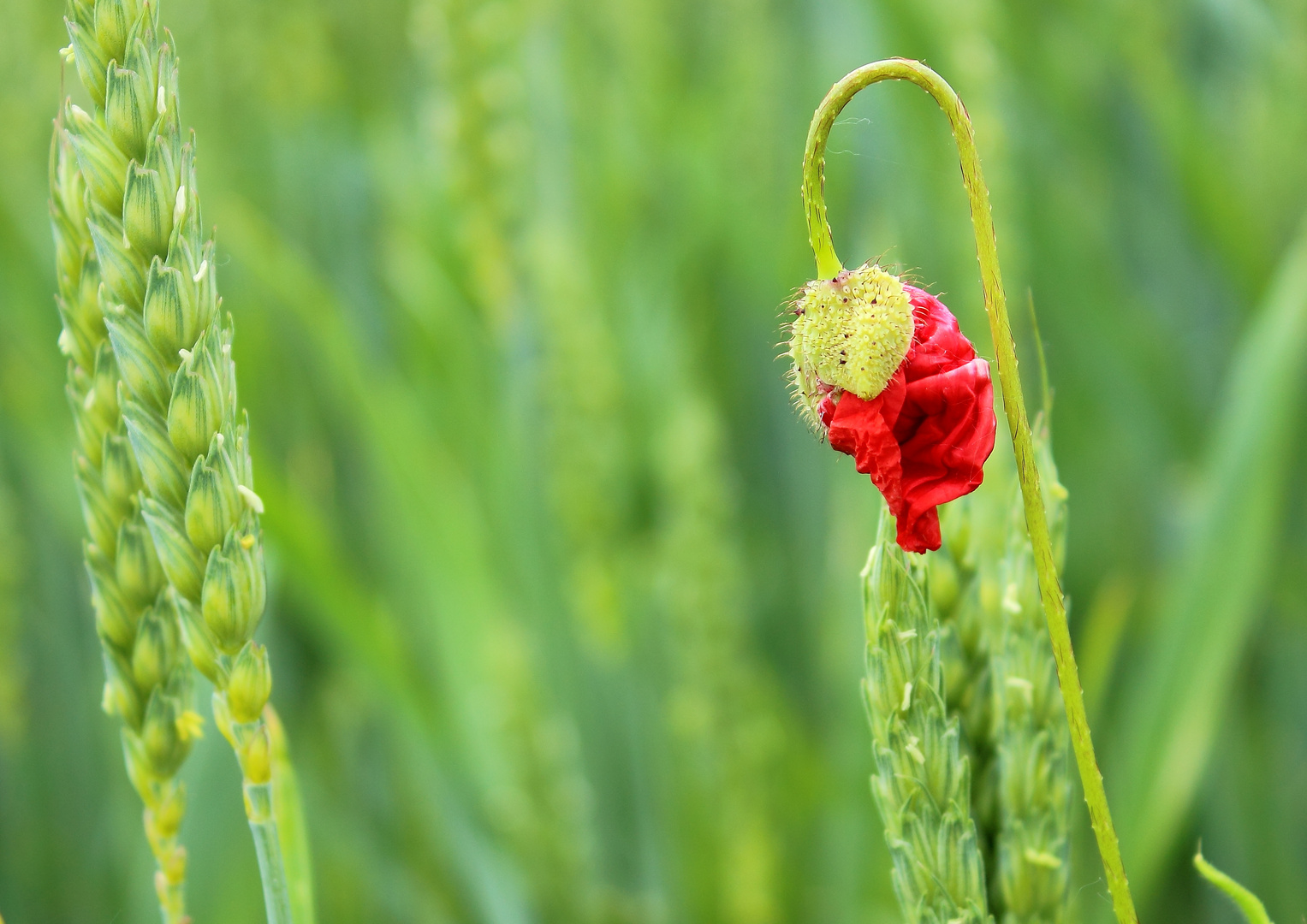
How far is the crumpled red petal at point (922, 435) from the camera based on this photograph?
1.08 ft

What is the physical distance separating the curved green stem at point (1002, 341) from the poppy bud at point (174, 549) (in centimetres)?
20

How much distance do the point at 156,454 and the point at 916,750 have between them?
0.24 meters

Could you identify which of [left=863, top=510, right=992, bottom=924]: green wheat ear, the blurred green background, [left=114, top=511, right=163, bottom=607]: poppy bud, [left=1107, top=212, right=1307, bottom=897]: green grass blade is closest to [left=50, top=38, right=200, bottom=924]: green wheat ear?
[left=114, top=511, right=163, bottom=607]: poppy bud

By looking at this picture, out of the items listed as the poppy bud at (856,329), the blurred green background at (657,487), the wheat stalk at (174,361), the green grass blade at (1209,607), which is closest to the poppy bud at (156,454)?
the wheat stalk at (174,361)

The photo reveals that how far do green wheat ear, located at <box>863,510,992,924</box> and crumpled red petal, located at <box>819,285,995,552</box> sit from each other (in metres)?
0.02

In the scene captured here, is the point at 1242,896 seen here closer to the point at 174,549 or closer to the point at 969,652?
the point at 969,652

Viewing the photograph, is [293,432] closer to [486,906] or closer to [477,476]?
[477,476]

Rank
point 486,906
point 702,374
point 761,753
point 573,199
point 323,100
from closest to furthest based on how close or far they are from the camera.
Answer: point 486,906, point 761,753, point 573,199, point 702,374, point 323,100

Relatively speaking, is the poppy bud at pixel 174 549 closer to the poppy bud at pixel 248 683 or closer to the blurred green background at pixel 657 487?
the poppy bud at pixel 248 683

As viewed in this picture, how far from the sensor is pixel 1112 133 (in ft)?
5.62

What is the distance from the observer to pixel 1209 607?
2.97ft

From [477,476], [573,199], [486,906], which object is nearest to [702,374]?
[573,199]

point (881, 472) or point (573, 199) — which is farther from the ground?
point (573, 199)

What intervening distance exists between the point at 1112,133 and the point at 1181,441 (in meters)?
0.59
